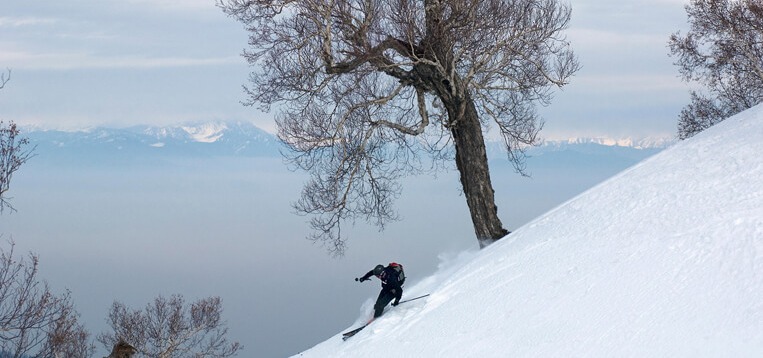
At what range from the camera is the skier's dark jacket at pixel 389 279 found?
45.0 ft

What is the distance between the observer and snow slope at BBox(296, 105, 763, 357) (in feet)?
30.1

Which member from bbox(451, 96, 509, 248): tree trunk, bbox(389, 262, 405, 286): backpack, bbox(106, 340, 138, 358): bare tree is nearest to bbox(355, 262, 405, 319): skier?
bbox(389, 262, 405, 286): backpack

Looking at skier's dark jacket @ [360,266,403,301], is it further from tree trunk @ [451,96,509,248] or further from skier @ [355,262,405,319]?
tree trunk @ [451,96,509,248]

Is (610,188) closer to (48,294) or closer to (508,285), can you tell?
(508,285)

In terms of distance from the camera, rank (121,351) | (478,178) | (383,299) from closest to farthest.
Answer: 1. (383,299)
2. (121,351)
3. (478,178)

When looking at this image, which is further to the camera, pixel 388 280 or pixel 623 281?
pixel 388 280

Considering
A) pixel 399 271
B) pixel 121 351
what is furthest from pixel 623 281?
pixel 121 351

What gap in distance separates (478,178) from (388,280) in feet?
19.3

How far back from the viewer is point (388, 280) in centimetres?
1373

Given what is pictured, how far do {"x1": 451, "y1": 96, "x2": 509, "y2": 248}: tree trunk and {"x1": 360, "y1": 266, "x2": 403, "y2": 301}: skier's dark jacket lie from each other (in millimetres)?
5406

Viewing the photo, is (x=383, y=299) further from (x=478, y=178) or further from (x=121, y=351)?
(x=121, y=351)

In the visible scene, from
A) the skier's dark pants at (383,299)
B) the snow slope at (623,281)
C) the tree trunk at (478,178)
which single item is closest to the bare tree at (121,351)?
the snow slope at (623,281)

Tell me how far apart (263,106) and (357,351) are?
30.3 ft

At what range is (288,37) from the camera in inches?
749
